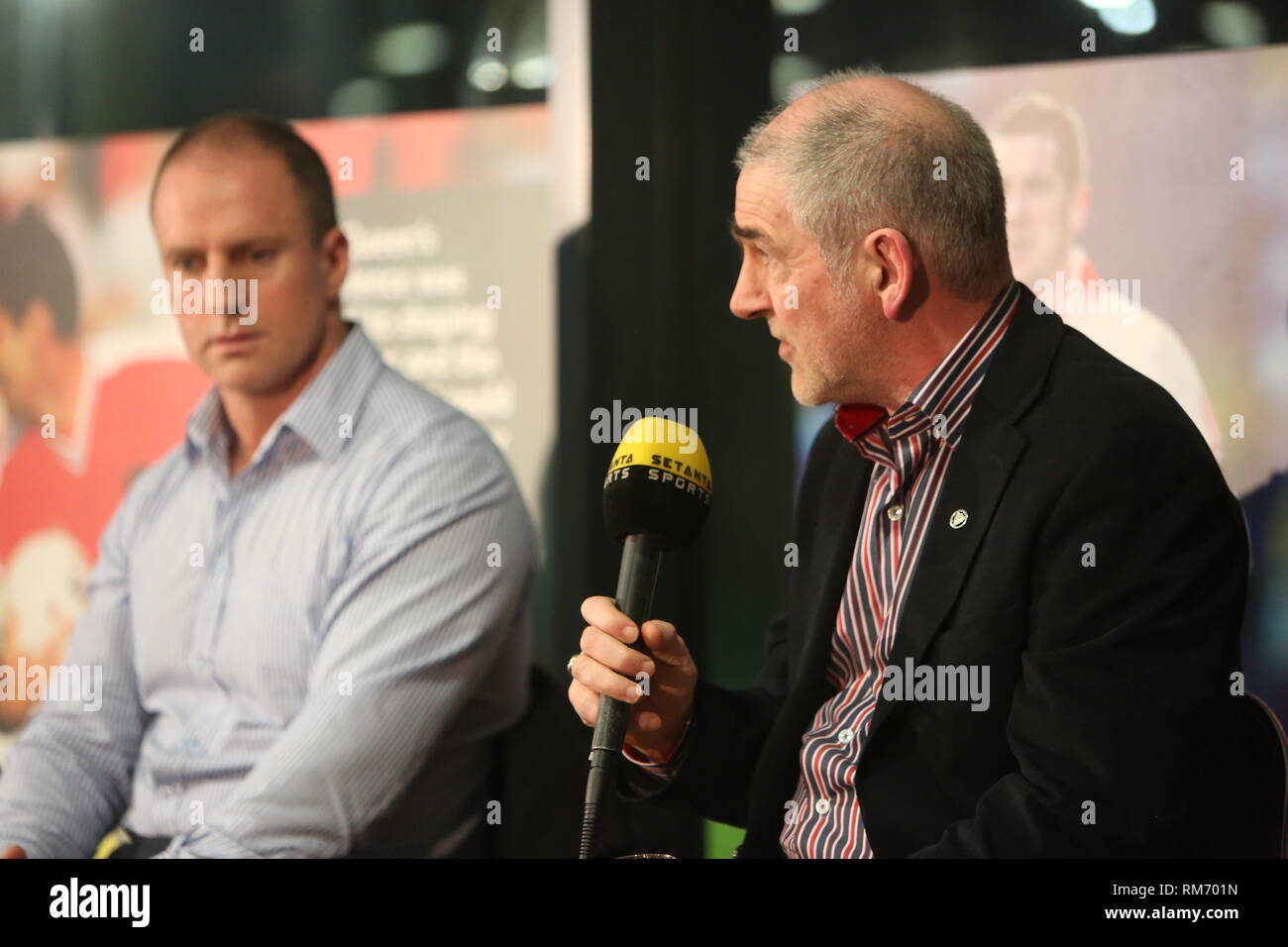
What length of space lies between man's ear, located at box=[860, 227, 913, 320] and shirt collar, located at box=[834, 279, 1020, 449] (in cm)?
10

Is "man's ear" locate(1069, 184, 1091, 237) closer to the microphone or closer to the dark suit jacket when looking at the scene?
the dark suit jacket

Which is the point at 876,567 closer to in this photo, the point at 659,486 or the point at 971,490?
the point at 971,490

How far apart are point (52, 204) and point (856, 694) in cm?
214

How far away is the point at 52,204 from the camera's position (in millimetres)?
2834

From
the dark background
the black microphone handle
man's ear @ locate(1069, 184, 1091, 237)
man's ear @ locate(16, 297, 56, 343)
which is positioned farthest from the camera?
man's ear @ locate(16, 297, 56, 343)

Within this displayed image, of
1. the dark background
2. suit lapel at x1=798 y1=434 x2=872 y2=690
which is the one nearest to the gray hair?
suit lapel at x1=798 y1=434 x2=872 y2=690

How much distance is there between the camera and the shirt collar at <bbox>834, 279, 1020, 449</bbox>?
1.68 m

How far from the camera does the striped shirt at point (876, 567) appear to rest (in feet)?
5.45

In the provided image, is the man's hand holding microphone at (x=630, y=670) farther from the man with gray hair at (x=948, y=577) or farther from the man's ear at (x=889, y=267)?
the man's ear at (x=889, y=267)

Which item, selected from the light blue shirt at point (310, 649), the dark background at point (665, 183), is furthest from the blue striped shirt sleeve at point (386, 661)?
the dark background at point (665, 183)

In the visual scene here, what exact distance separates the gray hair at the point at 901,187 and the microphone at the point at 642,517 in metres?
0.34

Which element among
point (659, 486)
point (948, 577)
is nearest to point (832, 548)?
point (948, 577)
